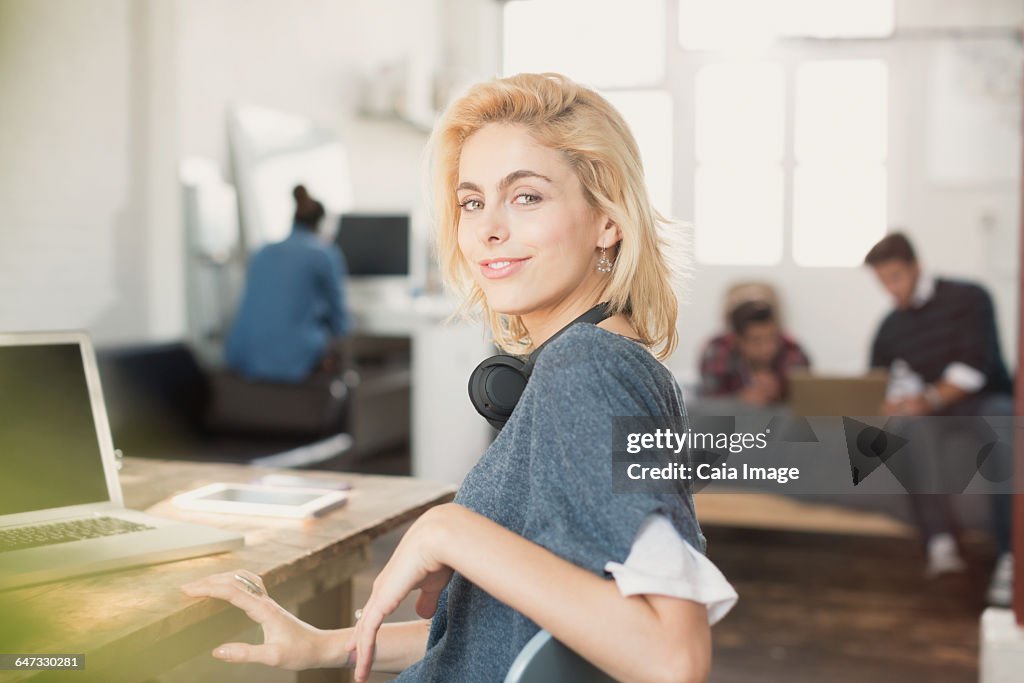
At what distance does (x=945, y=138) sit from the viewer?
631 centimetres

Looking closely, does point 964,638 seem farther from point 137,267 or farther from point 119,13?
point 119,13

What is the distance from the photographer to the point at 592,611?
2.48 feet

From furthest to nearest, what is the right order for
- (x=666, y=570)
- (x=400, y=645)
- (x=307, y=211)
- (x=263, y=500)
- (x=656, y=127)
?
(x=656, y=127) → (x=307, y=211) → (x=263, y=500) → (x=400, y=645) → (x=666, y=570)

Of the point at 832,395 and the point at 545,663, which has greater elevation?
the point at 545,663

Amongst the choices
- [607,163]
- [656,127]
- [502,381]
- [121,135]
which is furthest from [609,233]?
[656,127]

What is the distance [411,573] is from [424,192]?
59cm

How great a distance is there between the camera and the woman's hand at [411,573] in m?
0.83

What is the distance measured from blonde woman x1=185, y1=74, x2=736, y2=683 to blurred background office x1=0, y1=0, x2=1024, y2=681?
238mm

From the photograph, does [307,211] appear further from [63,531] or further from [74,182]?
[63,531]

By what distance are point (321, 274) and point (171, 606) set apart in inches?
122

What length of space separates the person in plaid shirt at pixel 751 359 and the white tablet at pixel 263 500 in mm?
3296

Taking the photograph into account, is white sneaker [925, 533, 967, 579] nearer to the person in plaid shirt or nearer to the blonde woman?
the person in plaid shirt

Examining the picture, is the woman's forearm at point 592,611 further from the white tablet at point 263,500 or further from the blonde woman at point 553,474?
the white tablet at point 263,500

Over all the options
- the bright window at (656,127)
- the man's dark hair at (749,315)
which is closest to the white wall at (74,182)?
the man's dark hair at (749,315)
